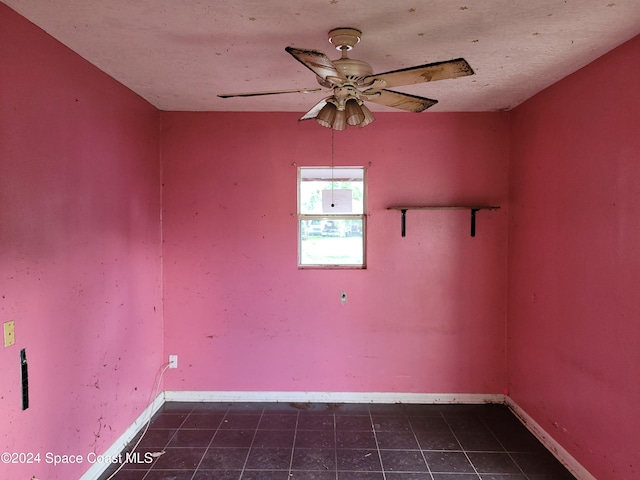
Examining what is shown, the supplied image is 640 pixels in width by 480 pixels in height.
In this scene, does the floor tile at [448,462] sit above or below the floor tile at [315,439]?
below

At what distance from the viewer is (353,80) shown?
5.21 feet

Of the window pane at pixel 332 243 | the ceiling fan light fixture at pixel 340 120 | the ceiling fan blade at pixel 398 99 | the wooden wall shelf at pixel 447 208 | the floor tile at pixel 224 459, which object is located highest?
the ceiling fan blade at pixel 398 99

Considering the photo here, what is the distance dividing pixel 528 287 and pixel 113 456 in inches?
128

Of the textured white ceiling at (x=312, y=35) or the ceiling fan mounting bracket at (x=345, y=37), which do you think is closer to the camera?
the textured white ceiling at (x=312, y=35)

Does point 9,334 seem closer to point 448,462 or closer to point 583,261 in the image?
Answer: point 448,462

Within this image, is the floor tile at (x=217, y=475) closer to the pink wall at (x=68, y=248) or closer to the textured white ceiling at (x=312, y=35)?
the pink wall at (x=68, y=248)

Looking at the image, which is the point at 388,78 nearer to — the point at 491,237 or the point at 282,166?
the point at 282,166

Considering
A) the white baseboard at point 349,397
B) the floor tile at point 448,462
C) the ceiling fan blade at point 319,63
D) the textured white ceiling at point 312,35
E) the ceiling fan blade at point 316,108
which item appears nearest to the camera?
the ceiling fan blade at point 319,63

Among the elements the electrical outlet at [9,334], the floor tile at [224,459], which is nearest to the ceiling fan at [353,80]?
the electrical outlet at [9,334]

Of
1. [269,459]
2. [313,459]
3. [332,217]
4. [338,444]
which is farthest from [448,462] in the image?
[332,217]

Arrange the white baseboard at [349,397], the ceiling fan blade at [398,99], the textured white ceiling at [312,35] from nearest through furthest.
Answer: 1. the textured white ceiling at [312,35]
2. the ceiling fan blade at [398,99]
3. the white baseboard at [349,397]

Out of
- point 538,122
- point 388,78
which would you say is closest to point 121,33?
point 388,78

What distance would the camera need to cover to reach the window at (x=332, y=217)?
3.18 meters

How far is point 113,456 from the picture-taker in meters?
2.41
